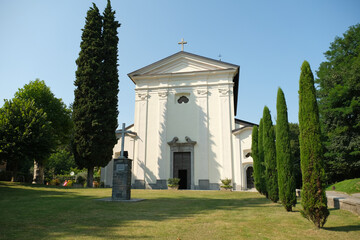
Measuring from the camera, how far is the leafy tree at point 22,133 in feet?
59.6

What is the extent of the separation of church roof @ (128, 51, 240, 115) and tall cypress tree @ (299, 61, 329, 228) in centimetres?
1961

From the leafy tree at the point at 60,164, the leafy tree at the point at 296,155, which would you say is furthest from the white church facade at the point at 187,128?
the leafy tree at the point at 60,164

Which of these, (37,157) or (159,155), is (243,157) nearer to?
(159,155)

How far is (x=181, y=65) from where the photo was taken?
88.2 ft

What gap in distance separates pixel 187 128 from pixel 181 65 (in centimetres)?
699

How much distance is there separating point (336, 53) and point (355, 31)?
2.69 metres

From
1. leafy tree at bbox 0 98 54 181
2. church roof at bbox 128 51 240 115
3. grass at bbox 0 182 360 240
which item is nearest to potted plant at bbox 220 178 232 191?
church roof at bbox 128 51 240 115

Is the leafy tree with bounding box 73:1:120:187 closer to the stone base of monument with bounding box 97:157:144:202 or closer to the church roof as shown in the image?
the church roof

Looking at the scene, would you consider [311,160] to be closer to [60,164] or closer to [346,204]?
[346,204]

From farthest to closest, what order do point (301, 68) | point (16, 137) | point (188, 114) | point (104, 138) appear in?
point (188, 114)
point (104, 138)
point (16, 137)
point (301, 68)

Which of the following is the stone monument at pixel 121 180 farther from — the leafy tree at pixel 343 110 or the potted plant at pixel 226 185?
the leafy tree at pixel 343 110

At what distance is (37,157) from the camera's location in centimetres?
1923

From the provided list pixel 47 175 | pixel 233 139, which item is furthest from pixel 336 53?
pixel 47 175

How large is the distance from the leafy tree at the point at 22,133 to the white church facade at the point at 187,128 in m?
7.39
